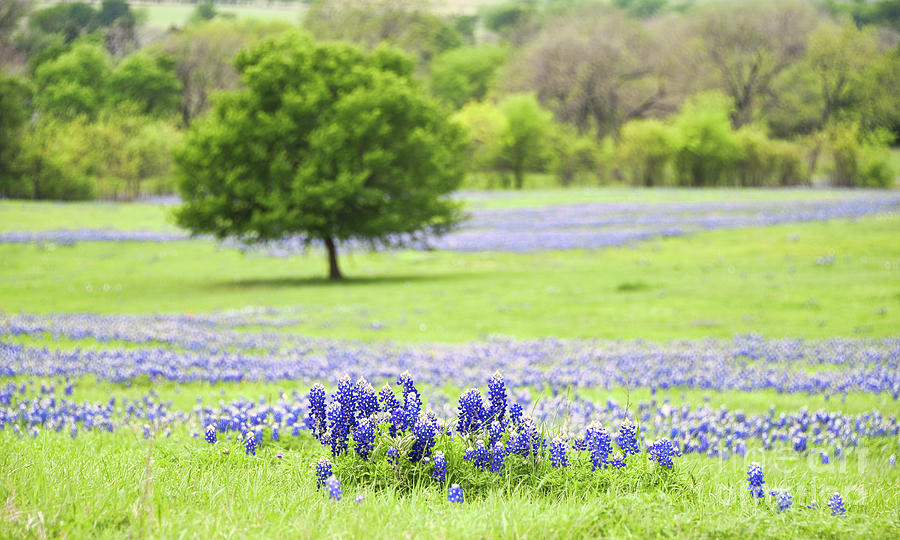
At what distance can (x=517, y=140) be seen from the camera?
94688 mm

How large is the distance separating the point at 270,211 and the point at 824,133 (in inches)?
3067

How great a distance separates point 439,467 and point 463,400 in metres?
0.52

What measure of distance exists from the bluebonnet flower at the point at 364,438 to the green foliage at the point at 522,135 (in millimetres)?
90593

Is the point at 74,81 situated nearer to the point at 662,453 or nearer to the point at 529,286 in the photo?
the point at 529,286

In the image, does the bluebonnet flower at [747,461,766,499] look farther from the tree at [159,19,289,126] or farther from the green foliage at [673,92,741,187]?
the tree at [159,19,289,126]

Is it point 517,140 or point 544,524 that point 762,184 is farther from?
point 544,524

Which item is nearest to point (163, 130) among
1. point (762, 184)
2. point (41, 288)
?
point (41, 288)

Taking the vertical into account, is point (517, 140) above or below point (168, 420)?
above

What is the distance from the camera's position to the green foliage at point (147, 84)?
88.9 m

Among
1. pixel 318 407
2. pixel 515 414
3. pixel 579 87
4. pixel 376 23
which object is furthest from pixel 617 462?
pixel 376 23

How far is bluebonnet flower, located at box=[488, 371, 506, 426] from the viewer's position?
5018mm

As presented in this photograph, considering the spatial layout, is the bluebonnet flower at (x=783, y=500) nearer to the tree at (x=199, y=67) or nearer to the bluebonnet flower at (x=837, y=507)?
the bluebonnet flower at (x=837, y=507)

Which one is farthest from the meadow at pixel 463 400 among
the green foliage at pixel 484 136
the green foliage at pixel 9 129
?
the green foliage at pixel 484 136

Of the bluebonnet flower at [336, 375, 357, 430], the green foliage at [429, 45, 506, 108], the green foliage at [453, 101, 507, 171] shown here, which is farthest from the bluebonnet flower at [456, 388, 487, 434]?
the green foliage at [429, 45, 506, 108]
